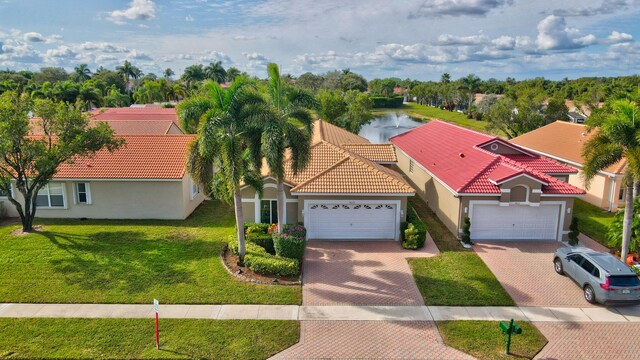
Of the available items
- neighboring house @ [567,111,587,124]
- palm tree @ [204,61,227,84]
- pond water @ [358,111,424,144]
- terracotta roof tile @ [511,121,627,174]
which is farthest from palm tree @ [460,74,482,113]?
terracotta roof tile @ [511,121,627,174]

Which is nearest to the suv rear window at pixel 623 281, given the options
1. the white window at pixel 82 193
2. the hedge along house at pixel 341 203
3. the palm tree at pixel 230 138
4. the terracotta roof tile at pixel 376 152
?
the hedge along house at pixel 341 203

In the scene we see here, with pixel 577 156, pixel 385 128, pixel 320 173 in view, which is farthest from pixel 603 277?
pixel 385 128

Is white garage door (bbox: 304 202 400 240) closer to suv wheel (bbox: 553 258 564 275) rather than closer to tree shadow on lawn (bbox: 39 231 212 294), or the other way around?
tree shadow on lawn (bbox: 39 231 212 294)

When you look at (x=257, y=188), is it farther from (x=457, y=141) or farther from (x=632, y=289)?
(x=457, y=141)

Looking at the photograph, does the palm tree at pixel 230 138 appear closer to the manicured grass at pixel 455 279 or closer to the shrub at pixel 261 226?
the shrub at pixel 261 226

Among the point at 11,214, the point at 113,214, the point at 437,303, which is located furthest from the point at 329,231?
the point at 11,214

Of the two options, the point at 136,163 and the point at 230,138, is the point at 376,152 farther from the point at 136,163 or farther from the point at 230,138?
the point at 230,138
